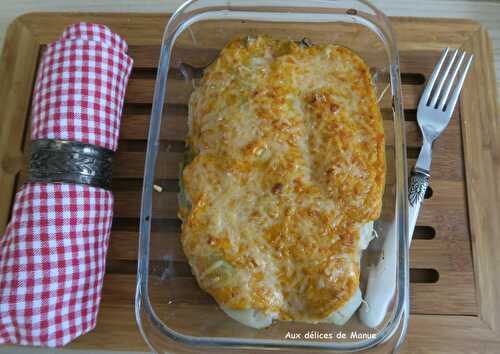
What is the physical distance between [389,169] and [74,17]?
124 cm

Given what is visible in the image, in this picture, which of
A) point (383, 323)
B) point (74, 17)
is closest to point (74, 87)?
point (74, 17)

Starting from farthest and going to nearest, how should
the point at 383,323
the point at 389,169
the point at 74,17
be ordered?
the point at 74,17
the point at 389,169
the point at 383,323

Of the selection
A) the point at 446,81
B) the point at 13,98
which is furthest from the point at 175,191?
the point at 446,81

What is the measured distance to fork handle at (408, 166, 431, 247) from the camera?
1290 mm

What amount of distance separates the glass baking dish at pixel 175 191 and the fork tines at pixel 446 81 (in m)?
0.17

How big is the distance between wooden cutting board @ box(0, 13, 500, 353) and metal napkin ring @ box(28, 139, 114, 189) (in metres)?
0.14

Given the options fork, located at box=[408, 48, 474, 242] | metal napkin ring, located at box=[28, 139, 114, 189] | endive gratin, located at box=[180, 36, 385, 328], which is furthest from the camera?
fork, located at box=[408, 48, 474, 242]

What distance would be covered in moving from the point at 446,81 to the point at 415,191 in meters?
0.42

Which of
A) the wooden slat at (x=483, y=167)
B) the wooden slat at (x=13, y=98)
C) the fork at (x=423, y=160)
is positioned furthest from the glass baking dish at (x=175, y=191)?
the wooden slat at (x=13, y=98)

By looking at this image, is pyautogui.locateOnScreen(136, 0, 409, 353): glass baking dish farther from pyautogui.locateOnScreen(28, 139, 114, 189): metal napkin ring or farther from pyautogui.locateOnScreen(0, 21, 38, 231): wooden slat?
pyautogui.locateOnScreen(0, 21, 38, 231): wooden slat

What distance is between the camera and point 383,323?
117cm

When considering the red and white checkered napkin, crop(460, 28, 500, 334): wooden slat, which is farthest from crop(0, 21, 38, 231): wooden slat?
crop(460, 28, 500, 334): wooden slat

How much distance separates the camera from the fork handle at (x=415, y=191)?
4.23 feet

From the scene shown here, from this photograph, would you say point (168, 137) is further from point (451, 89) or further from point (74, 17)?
point (451, 89)
